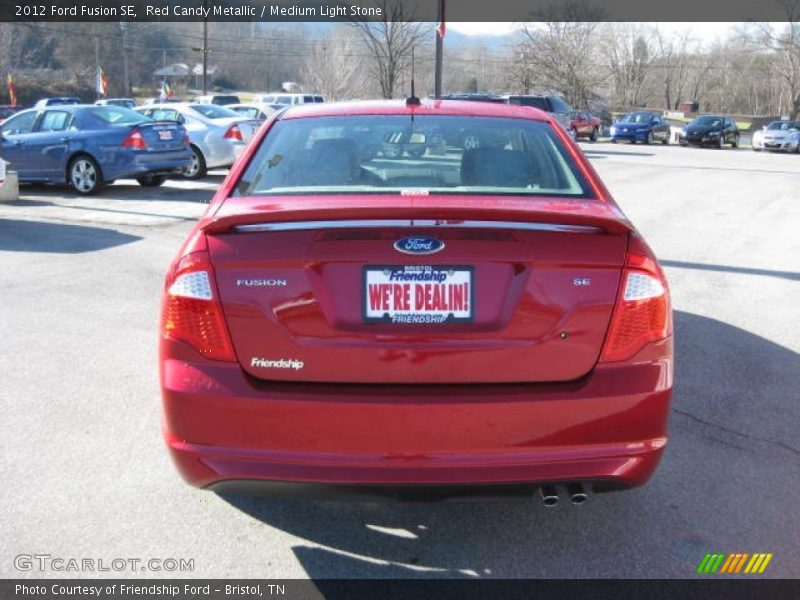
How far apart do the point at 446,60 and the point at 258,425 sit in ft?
250

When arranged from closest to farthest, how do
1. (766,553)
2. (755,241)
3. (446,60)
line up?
(766,553) → (755,241) → (446,60)

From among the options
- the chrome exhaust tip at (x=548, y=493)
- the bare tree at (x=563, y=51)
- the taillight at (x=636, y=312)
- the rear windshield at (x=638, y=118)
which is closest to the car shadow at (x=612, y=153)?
the rear windshield at (x=638, y=118)

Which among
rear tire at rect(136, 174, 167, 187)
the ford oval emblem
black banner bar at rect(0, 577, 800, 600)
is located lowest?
black banner bar at rect(0, 577, 800, 600)

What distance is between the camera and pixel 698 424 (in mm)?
4281

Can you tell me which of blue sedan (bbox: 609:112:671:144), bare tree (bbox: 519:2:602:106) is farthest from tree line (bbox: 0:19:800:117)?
blue sedan (bbox: 609:112:671:144)

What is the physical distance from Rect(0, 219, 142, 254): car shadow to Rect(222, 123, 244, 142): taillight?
19.3ft

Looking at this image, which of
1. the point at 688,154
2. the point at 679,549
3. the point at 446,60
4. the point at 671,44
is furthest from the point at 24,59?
the point at 679,549

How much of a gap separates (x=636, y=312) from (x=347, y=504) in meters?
1.50

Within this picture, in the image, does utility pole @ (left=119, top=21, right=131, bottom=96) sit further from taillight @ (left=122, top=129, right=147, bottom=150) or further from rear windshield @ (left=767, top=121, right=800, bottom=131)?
taillight @ (left=122, top=129, right=147, bottom=150)

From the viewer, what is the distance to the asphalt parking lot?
3.03 metres

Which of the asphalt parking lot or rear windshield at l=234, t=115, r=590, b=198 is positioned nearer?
the asphalt parking lot

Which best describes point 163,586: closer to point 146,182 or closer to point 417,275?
point 417,275

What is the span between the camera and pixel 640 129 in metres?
36.0

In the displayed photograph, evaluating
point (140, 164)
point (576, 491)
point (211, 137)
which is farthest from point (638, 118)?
point (576, 491)
